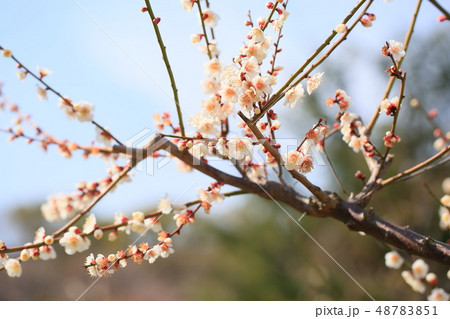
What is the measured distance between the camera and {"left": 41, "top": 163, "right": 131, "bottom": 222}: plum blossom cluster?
114 centimetres

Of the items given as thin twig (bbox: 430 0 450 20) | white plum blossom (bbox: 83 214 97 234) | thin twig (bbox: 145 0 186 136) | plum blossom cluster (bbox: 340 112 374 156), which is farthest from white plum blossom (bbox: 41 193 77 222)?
thin twig (bbox: 430 0 450 20)

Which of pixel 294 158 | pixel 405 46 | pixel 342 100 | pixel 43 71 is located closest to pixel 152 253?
pixel 294 158

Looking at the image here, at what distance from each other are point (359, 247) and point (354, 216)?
4.12 meters

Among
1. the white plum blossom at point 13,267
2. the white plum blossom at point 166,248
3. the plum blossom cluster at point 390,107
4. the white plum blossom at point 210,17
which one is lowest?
the white plum blossom at point 13,267

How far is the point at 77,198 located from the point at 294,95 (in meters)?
0.71

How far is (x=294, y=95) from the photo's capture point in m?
0.82

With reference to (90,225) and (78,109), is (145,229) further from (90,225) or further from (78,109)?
(78,109)

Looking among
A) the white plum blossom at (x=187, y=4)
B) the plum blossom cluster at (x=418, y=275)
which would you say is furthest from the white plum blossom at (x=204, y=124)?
the plum blossom cluster at (x=418, y=275)

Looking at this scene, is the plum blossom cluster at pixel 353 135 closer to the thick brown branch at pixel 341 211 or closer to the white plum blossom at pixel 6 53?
the thick brown branch at pixel 341 211

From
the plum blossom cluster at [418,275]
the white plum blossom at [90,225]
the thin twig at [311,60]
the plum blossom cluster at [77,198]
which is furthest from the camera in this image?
the plum blossom cluster at [418,275]

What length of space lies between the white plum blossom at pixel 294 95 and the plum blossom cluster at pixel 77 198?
0.54 meters

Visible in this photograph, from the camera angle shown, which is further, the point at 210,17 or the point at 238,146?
the point at 210,17

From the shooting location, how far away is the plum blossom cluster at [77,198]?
3.74 feet

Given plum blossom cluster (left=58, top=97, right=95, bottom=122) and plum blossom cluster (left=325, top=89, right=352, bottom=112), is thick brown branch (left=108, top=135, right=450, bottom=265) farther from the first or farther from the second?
plum blossom cluster (left=325, top=89, right=352, bottom=112)
